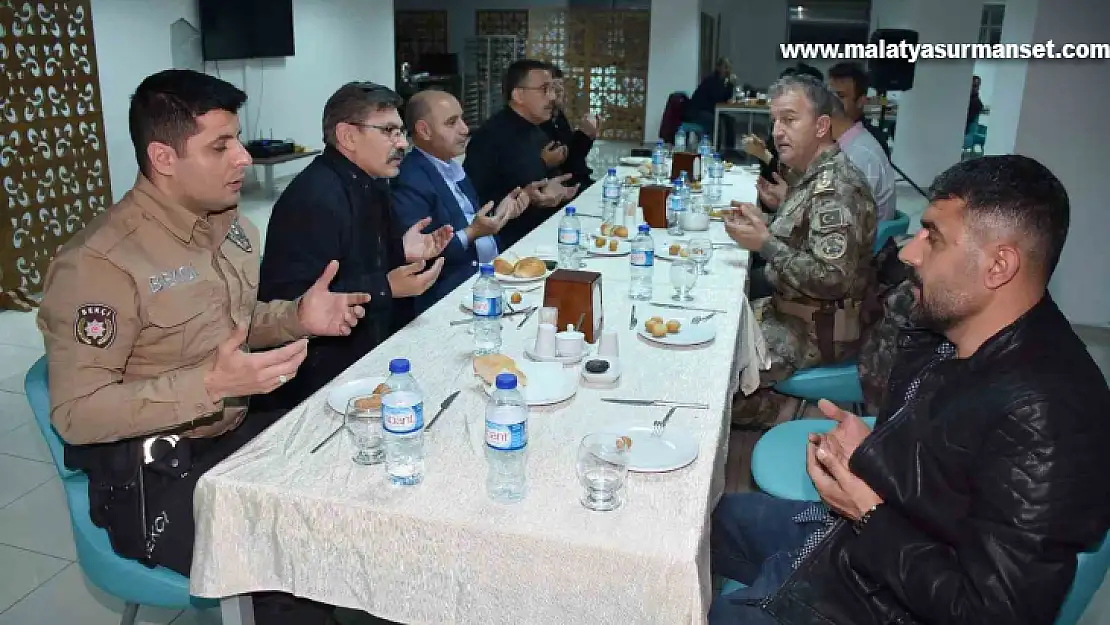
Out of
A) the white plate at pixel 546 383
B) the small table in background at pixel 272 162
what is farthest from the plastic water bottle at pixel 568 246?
the small table in background at pixel 272 162

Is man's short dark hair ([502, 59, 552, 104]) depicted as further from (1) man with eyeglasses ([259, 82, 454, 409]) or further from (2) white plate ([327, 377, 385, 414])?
(2) white plate ([327, 377, 385, 414])

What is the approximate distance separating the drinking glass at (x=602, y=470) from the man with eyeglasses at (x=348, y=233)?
3.95 feet

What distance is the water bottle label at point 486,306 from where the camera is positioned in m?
2.28

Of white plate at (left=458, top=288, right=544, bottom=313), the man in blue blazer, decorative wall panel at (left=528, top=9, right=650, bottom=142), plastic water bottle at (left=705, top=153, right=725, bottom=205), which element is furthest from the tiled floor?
decorative wall panel at (left=528, top=9, right=650, bottom=142)

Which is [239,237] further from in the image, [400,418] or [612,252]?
[612,252]

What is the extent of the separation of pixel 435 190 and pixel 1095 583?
9.26ft

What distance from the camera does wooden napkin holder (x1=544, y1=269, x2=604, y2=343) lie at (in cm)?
236


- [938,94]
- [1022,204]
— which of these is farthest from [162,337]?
[938,94]

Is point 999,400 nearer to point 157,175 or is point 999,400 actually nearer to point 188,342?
point 188,342

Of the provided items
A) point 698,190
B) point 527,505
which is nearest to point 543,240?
point 698,190

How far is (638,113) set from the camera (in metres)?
13.6

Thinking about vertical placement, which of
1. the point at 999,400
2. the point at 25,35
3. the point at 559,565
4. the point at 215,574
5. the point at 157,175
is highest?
the point at 25,35

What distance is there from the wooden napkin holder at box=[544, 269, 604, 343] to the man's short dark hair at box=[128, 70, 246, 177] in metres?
1.00

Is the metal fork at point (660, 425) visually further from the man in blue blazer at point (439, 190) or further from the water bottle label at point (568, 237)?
the man in blue blazer at point (439, 190)
